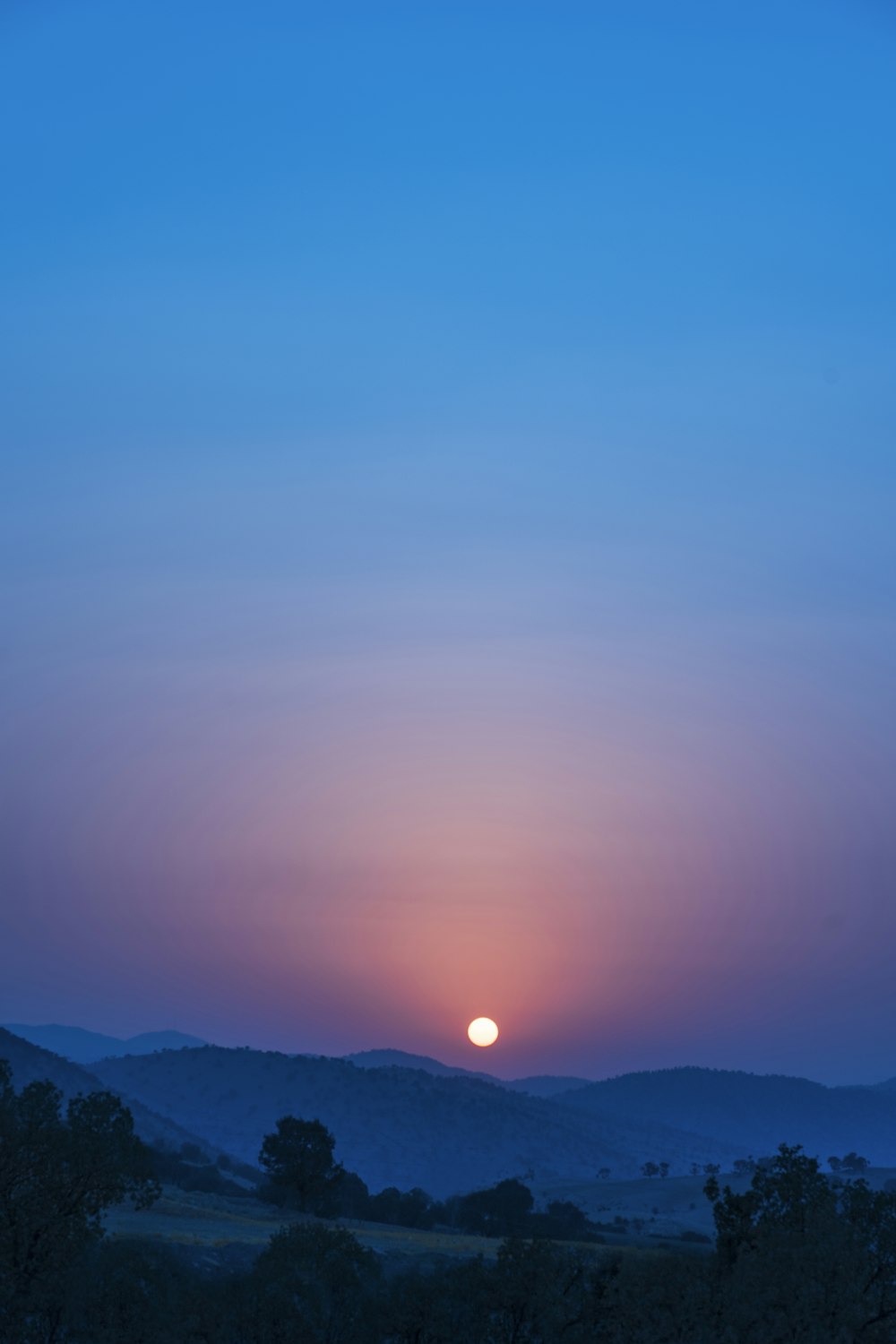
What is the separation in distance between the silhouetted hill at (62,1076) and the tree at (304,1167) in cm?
5464

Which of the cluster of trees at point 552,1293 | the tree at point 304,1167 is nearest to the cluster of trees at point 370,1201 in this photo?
the tree at point 304,1167

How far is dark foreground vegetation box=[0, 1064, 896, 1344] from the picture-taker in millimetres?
33094

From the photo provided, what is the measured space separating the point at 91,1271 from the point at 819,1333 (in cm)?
1977

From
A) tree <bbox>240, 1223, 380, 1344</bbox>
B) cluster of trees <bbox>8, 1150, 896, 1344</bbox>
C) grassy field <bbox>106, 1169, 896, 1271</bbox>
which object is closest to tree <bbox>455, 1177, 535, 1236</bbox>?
grassy field <bbox>106, 1169, 896, 1271</bbox>

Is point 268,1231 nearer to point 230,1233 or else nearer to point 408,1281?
point 230,1233

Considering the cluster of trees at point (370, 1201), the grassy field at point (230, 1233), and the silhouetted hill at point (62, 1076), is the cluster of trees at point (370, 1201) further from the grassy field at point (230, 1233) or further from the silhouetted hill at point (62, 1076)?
the silhouetted hill at point (62, 1076)

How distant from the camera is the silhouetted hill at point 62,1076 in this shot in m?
147

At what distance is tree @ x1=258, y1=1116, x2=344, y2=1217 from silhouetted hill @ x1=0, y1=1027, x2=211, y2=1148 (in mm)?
54637

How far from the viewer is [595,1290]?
4103 centimetres

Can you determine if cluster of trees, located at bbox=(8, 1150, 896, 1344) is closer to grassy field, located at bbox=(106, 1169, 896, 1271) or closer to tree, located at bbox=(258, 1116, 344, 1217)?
grassy field, located at bbox=(106, 1169, 896, 1271)

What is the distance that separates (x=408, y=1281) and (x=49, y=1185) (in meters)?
12.0

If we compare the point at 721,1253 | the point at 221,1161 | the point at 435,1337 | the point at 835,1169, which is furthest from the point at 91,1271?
the point at 835,1169

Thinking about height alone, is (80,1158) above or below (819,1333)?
above

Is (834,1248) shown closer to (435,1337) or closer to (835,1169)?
(435,1337)
